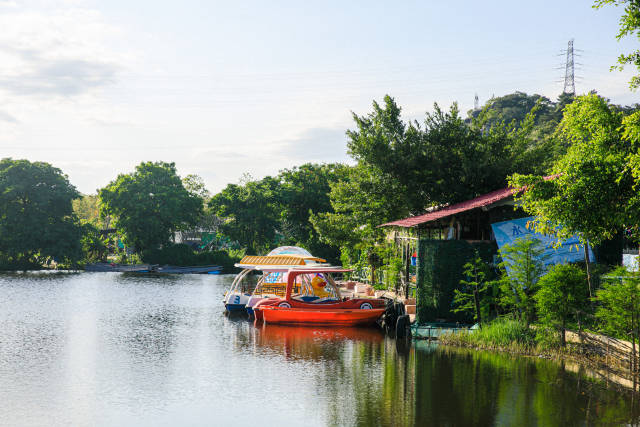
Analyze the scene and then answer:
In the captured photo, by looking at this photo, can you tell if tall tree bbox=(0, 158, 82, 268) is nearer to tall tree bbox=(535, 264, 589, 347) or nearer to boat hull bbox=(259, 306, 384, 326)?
boat hull bbox=(259, 306, 384, 326)

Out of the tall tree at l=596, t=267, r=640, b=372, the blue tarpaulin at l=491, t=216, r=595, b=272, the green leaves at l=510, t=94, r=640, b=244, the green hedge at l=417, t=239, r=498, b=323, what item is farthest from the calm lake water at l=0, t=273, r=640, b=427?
the green leaves at l=510, t=94, r=640, b=244

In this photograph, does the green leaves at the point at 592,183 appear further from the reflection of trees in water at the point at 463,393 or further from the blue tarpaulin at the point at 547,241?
the blue tarpaulin at the point at 547,241

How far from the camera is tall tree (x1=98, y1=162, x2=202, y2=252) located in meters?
74.4

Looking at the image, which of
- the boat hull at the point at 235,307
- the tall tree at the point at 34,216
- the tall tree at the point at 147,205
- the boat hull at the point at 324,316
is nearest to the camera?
the boat hull at the point at 324,316

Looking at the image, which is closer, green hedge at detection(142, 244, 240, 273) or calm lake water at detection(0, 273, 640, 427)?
calm lake water at detection(0, 273, 640, 427)

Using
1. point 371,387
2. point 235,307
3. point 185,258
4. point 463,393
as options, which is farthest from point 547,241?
point 185,258

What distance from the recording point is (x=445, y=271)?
79.0 ft

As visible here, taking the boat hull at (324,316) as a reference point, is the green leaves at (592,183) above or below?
above

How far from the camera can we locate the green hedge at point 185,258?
250 ft

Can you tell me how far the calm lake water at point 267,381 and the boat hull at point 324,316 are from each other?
2.20 feet

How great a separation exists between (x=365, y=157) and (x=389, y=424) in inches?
864

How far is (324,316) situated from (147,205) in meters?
51.6

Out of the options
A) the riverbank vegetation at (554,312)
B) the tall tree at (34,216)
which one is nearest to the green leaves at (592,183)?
the riverbank vegetation at (554,312)

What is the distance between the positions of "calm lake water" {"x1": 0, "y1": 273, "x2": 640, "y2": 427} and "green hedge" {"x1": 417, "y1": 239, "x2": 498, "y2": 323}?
1844mm
